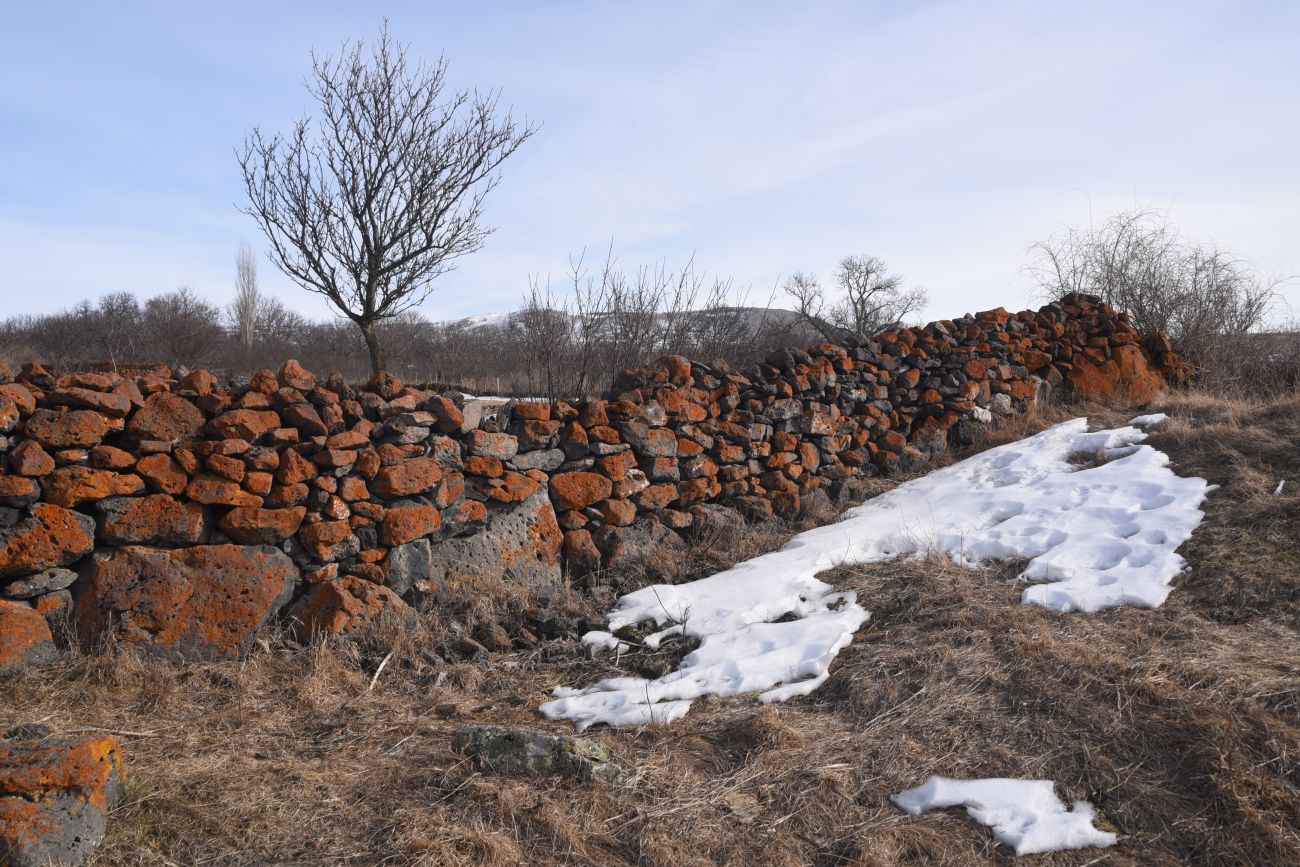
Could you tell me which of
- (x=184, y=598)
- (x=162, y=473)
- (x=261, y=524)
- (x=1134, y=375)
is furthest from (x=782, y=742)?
(x=1134, y=375)

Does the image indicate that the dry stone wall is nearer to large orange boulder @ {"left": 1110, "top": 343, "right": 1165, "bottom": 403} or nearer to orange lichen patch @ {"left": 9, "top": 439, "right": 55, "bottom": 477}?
orange lichen patch @ {"left": 9, "top": 439, "right": 55, "bottom": 477}

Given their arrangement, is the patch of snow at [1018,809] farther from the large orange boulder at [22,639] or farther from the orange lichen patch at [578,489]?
the large orange boulder at [22,639]

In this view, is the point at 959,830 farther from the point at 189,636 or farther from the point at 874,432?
the point at 874,432

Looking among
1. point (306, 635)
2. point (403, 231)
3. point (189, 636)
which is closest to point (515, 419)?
point (306, 635)

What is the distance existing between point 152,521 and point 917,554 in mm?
4548

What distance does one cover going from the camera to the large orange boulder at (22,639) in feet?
12.4

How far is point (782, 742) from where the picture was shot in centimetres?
338

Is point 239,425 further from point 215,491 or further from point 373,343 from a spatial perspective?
point 373,343

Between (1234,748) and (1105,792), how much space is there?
54 centimetres

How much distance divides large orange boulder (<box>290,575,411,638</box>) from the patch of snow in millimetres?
2965

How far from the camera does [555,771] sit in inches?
124

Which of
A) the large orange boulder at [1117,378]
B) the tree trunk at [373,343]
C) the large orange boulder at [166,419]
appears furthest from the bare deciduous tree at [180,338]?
the large orange boulder at [1117,378]

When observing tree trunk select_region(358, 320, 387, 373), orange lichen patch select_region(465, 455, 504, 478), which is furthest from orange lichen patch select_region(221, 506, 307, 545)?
tree trunk select_region(358, 320, 387, 373)

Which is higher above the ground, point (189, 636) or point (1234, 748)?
point (189, 636)
